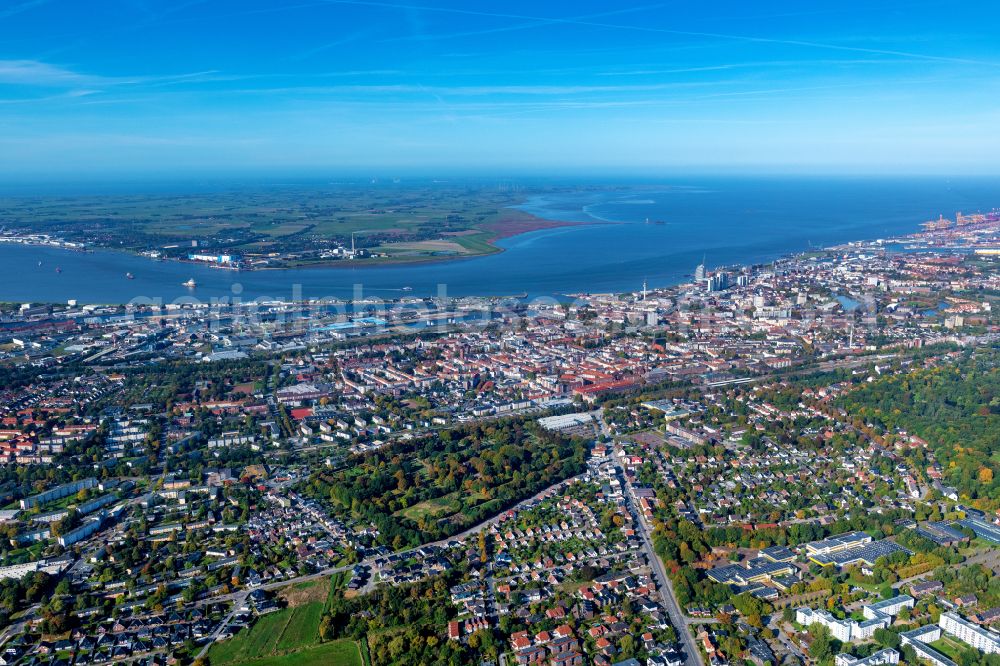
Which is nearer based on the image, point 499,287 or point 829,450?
point 829,450

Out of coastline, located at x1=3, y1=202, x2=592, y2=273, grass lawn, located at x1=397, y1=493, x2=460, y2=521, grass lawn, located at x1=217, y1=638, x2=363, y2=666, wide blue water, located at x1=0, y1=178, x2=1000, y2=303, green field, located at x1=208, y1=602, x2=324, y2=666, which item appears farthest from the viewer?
coastline, located at x1=3, y1=202, x2=592, y2=273

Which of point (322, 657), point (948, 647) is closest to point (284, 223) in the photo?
point (322, 657)

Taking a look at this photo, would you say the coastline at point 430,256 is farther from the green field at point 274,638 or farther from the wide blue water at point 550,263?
the green field at point 274,638

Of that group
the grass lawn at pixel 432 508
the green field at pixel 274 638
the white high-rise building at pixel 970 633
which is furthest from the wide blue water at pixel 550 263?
the white high-rise building at pixel 970 633

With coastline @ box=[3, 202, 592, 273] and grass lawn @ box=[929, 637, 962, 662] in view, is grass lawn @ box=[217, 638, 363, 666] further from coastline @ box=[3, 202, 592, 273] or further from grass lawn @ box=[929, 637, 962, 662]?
coastline @ box=[3, 202, 592, 273]

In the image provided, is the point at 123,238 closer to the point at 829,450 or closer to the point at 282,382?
the point at 282,382

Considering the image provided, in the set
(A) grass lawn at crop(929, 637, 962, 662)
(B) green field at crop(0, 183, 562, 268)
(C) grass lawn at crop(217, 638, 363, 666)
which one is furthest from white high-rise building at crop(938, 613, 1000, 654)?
(B) green field at crop(0, 183, 562, 268)

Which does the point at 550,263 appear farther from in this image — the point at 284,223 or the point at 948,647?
the point at 948,647

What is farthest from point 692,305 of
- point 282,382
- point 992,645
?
point 992,645
